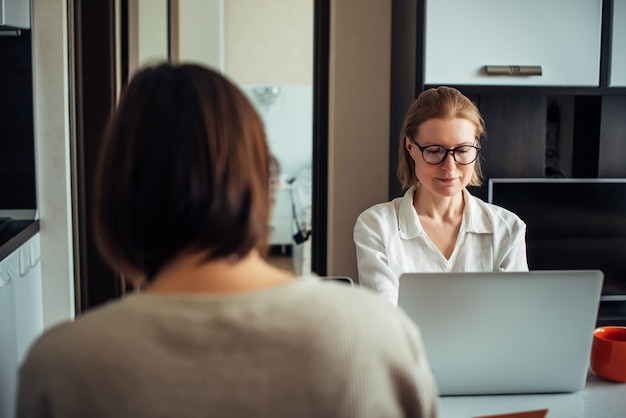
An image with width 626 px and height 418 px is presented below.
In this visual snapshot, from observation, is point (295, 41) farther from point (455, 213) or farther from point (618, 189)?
point (455, 213)

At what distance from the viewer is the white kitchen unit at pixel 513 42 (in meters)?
2.36

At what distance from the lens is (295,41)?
218 inches

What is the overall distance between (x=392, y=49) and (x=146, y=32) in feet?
3.48

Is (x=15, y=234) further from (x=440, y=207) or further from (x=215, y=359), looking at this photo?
(x=215, y=359)

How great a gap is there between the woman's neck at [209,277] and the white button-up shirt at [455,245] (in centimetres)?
116

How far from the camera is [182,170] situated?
66 cm

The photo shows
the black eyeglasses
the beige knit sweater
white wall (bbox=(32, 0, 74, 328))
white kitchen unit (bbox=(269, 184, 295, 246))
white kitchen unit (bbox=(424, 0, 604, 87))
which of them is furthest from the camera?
white kitchen unit (bbox=(269, 184, 295, 246))

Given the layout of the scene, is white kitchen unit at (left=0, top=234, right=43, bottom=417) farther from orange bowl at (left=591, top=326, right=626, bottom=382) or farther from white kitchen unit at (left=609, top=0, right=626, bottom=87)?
white kitchen unit at (left=609, top=0, right=626, bottom=87)

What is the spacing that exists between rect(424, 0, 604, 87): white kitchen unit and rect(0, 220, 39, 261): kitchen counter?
1.35 m

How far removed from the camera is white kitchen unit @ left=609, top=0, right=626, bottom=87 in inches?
93.7

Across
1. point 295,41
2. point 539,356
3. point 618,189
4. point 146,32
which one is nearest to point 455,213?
point 539,356

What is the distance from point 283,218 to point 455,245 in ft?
12.0

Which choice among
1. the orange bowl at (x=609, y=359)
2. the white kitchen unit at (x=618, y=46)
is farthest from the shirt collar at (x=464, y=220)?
the white kitchen unit at (x=618, y=46)

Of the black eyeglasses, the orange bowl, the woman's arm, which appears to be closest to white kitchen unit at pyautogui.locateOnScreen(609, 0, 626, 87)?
the black eyeglasses
